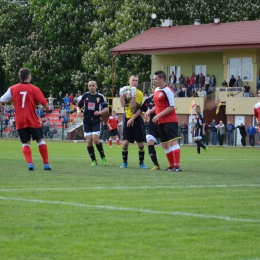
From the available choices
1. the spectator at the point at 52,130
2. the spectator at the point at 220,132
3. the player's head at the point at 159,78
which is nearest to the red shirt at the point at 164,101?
the player's head at the point at 159,78

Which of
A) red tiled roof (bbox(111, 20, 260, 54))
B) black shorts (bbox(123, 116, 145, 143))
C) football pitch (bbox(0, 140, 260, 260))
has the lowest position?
football pitch (bbox(0, 140, 260, 260))

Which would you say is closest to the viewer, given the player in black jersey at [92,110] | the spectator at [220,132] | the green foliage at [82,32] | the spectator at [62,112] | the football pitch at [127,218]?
the football pitch at [127,218]

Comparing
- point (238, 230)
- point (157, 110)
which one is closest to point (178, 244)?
point (238, 230)

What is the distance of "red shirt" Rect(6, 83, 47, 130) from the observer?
1565 centimetres

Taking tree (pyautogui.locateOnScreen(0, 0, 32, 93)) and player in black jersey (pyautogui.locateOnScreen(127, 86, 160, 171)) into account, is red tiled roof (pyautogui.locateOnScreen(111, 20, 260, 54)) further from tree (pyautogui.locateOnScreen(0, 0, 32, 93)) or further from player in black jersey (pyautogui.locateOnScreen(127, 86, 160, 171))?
player in black jersey (pyautogui.locateOnScreen(127, 86, 160, 171))

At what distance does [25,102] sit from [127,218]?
7720 mm

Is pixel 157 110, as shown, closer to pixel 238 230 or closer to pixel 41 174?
pixel 41 174

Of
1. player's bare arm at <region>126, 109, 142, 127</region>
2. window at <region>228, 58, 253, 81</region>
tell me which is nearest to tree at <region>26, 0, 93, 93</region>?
window at <region>228, 58, 253, 81</region>

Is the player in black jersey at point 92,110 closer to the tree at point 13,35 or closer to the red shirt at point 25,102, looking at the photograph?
the red shirt at point 25,102

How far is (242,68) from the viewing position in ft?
183

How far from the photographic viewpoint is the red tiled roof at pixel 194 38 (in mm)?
54125

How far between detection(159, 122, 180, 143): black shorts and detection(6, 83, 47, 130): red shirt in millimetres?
2615

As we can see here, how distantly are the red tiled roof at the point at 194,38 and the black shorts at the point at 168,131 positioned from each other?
36.7m

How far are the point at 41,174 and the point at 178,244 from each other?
26.3ft
